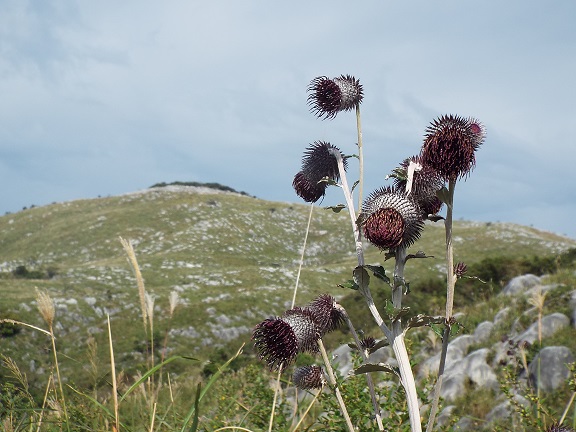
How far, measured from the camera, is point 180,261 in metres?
58.9

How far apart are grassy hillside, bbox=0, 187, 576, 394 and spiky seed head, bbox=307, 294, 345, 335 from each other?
18716mm

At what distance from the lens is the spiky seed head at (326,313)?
3.05 metres

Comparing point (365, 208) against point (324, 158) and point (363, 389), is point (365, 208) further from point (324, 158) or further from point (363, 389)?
point (363, 389)

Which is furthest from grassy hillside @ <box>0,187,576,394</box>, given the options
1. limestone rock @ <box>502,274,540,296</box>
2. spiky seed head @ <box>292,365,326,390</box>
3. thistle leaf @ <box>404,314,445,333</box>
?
thistle leaf @ <box>404,314,445,333</box>

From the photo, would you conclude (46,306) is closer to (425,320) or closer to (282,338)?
(282,338)

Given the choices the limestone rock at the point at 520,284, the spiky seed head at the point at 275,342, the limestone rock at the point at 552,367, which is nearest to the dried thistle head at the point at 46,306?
the spiky seed head at the point at 275,342

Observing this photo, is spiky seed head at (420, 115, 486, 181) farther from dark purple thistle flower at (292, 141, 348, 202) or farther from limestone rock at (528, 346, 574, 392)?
limestone rock at (528, 346, 574, 392)

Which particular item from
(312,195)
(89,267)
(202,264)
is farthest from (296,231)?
(312,195)

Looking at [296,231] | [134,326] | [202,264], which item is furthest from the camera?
[296,231]

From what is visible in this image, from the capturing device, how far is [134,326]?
3522 centimetres

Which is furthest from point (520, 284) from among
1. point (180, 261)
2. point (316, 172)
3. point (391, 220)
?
point (180, 261)

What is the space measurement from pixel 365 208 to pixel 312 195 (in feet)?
2.62

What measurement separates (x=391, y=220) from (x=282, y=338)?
82cm

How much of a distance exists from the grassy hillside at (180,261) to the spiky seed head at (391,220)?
19.0 metres
